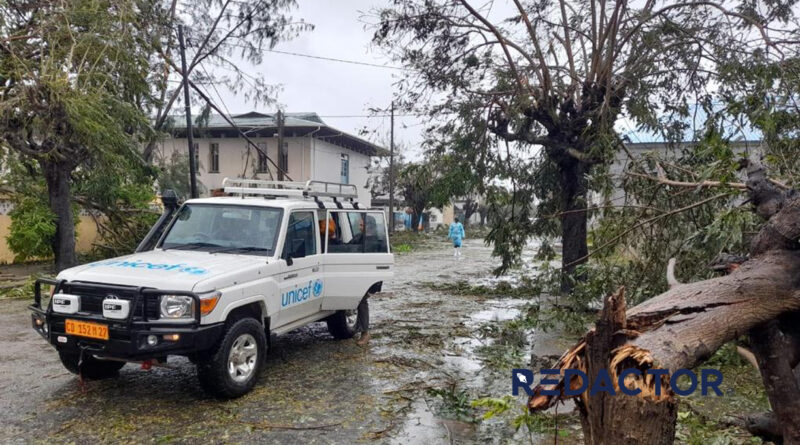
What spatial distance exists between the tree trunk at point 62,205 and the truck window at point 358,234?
8.77m

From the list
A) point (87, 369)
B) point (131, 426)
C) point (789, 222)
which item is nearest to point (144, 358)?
point (131, 426)

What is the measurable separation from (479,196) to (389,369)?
6.37m

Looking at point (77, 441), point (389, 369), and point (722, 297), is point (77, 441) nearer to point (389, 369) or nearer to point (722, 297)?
point (389, 369)

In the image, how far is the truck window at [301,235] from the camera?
621 cm

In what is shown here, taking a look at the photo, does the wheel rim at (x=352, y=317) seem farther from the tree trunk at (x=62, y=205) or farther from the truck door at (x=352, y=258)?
the tree trunk at (x=62, y=205)

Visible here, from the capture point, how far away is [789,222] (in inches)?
107

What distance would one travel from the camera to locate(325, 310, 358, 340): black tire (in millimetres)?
7555

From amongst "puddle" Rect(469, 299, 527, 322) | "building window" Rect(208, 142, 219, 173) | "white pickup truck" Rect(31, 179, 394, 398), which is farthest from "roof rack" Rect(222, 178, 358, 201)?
"building window" Rect(208, 142, 219, 173)

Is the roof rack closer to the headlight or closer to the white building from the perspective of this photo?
the headlight

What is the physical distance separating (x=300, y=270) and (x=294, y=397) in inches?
59.4

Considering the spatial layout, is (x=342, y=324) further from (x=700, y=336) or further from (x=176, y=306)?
(x=700, y=336)

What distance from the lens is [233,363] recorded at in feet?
17.0

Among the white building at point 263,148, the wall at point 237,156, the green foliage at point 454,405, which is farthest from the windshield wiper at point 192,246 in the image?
the wall at point 237,156

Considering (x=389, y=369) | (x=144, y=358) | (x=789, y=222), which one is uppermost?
(x=789, y=222)
